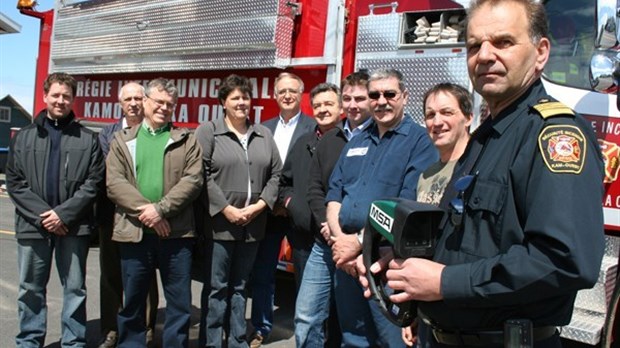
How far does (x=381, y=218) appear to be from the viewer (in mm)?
1866

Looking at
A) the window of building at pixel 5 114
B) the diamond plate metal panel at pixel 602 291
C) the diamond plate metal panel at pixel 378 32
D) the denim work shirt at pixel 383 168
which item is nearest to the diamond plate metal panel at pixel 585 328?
the diamond plate metal panel at pixel 602 291

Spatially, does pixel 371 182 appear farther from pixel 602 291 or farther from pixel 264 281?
pixel 264 281

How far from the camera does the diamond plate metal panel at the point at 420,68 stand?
13.8 ft

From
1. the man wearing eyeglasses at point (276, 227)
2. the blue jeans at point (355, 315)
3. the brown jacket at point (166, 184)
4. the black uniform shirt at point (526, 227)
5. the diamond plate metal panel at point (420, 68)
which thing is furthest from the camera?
the man wearing eyeglasses at point (276, 227)

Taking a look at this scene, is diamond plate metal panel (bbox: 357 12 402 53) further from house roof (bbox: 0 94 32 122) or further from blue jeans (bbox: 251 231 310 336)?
house roof (bbox: 0 94 32 122)

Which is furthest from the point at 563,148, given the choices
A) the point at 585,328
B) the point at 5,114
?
the point at 5,114

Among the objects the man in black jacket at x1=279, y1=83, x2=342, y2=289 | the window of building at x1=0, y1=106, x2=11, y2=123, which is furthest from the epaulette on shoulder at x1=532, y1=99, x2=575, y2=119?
the window of building at x1=0, y1=106, x2=11, y2=123

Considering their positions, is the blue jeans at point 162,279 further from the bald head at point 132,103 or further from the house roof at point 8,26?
the house roof at point 8,26

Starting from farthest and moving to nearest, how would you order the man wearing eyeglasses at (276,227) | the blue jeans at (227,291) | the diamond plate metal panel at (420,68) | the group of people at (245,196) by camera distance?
the man wearing eyeglasses at (276,227) < the diamond plate metal panel at (420,68) < the blue jeans at (227,291) < the group of people at (245,196)

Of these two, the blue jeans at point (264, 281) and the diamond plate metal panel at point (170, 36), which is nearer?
the blue jeans at point (264, 281)

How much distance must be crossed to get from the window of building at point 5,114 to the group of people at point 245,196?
107 feet

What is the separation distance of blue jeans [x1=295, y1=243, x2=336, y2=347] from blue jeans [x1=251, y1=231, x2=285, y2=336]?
3.10 feet

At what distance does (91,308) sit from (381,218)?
4.14 metres

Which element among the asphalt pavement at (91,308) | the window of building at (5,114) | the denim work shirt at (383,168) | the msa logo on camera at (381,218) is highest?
the window of building at (5,114)
